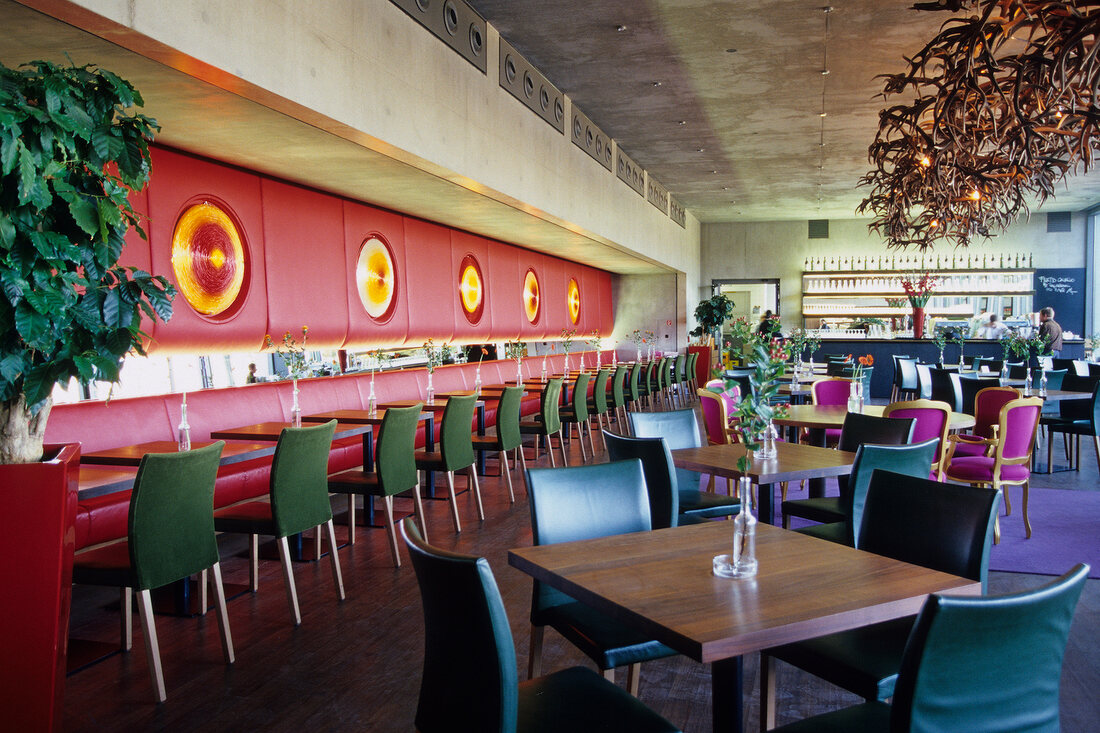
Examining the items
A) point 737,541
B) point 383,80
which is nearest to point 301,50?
point 383,80

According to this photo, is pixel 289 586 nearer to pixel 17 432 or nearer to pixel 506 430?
pixel 17 432

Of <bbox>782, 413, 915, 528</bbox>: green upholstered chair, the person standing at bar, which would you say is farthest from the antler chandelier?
the person standing at bar

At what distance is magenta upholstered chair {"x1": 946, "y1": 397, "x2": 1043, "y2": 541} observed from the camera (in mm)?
4746

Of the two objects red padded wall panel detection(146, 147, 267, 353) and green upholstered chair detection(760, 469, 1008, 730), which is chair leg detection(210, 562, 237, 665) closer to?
green upholstered chair detection(760, 469, 1008, 730)

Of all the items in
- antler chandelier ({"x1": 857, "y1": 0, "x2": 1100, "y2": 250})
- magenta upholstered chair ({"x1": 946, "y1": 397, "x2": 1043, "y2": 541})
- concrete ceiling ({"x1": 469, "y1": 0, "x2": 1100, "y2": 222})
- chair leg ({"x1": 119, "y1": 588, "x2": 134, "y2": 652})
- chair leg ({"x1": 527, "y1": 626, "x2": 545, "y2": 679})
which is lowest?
chair leg ({"x1": 119, "y1": 588, "x2": 134, "y2": 652})

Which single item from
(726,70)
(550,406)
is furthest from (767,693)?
(726,70)

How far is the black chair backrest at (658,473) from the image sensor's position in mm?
3119

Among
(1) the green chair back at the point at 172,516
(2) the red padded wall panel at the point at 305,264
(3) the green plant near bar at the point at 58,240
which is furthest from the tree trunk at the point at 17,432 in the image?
(2) the red padded wall panel at the point at 305,264

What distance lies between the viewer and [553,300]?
1331cm

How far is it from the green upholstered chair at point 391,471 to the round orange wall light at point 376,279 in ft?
11.0

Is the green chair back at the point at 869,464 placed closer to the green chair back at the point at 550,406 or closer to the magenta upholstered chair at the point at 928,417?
the magenta upholstered chair at the point at 928,417

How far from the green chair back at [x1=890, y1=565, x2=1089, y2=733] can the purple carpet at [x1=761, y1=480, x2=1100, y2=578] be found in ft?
10.6

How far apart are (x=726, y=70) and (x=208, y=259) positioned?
5.53m

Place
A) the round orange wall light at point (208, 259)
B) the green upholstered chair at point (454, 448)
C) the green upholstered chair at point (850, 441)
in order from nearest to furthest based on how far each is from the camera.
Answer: the green upholstered chair at point (850, 441)
the green upholstered chair at point (454, 448)
the round orange wall light at point (208, 259)
